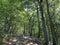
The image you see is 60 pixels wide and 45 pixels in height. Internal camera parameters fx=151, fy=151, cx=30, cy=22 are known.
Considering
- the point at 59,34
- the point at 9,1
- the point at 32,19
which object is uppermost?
the point at 9,1

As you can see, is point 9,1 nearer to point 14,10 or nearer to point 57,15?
point 14,10

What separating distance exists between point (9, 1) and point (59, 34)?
559 inches

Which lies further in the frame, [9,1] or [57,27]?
[57,27]

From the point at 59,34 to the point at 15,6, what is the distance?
1206 centimetres

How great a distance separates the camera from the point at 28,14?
1367 inches

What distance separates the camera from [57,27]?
3033 cm

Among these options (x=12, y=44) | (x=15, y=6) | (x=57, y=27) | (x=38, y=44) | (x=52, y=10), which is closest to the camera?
(x=12, y=44)

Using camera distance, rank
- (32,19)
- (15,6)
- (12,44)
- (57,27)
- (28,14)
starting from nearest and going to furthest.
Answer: (12,44) → (15,6) → (57,27) → (28,14) → (32,19)

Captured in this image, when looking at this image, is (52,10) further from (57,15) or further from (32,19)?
(32,19)

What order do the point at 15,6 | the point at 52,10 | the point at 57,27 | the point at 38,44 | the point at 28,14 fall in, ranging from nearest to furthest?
the point at 38,44 < the point at 15,6 < the point at 52,10 < the point at 57,27 < the point at 28,14

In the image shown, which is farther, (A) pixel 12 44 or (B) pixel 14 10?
(B) pixel 14 10

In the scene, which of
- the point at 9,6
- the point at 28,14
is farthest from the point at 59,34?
the point at 9,6

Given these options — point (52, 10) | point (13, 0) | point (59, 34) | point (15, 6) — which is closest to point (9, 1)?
point (13, 0)

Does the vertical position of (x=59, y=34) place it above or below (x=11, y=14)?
below
